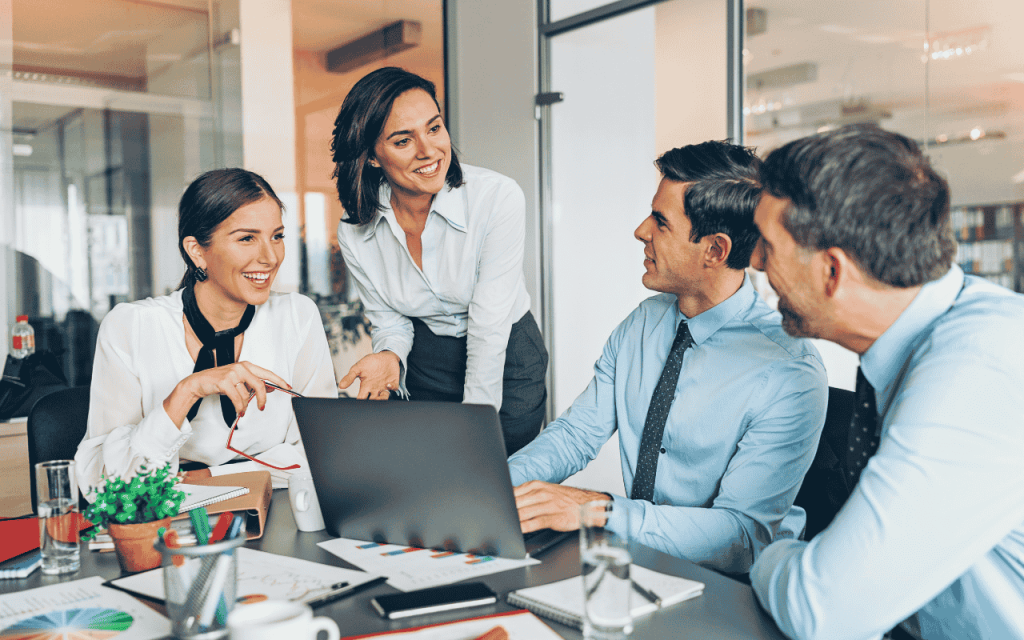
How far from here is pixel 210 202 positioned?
2.12 meters

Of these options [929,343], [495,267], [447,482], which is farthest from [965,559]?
[495,267]

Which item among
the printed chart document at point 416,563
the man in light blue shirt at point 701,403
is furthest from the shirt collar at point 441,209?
the printed chart document at point 416,563

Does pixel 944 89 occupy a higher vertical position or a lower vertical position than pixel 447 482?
higher

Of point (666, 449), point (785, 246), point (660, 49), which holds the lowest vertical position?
point (666, 449)

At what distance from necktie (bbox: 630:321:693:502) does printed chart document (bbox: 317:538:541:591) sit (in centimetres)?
58

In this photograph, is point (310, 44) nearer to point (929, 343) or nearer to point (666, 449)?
point (666, 449)

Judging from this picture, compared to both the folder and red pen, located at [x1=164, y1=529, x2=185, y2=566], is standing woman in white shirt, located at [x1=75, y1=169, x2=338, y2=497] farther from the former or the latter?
red pen, located at [x1=164, y1=529, x2=185, y2=566]

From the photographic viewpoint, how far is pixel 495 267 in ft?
8.30

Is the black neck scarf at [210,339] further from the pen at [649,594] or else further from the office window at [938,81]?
the office window at [938,81]

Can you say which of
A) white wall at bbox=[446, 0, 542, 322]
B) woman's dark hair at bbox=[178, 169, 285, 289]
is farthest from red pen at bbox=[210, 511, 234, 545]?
white wall at bbox=[446, 0, 542, 322]

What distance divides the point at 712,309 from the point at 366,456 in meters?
0.85

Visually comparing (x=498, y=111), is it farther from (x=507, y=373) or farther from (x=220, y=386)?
(x=220, y=386)

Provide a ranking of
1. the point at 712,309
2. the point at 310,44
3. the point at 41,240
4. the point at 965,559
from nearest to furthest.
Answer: the point at 965,559 < the point at 712,309 < the point at 41,240 < the point at 310,44

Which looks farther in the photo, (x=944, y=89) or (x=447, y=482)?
(x=944, y=89)
